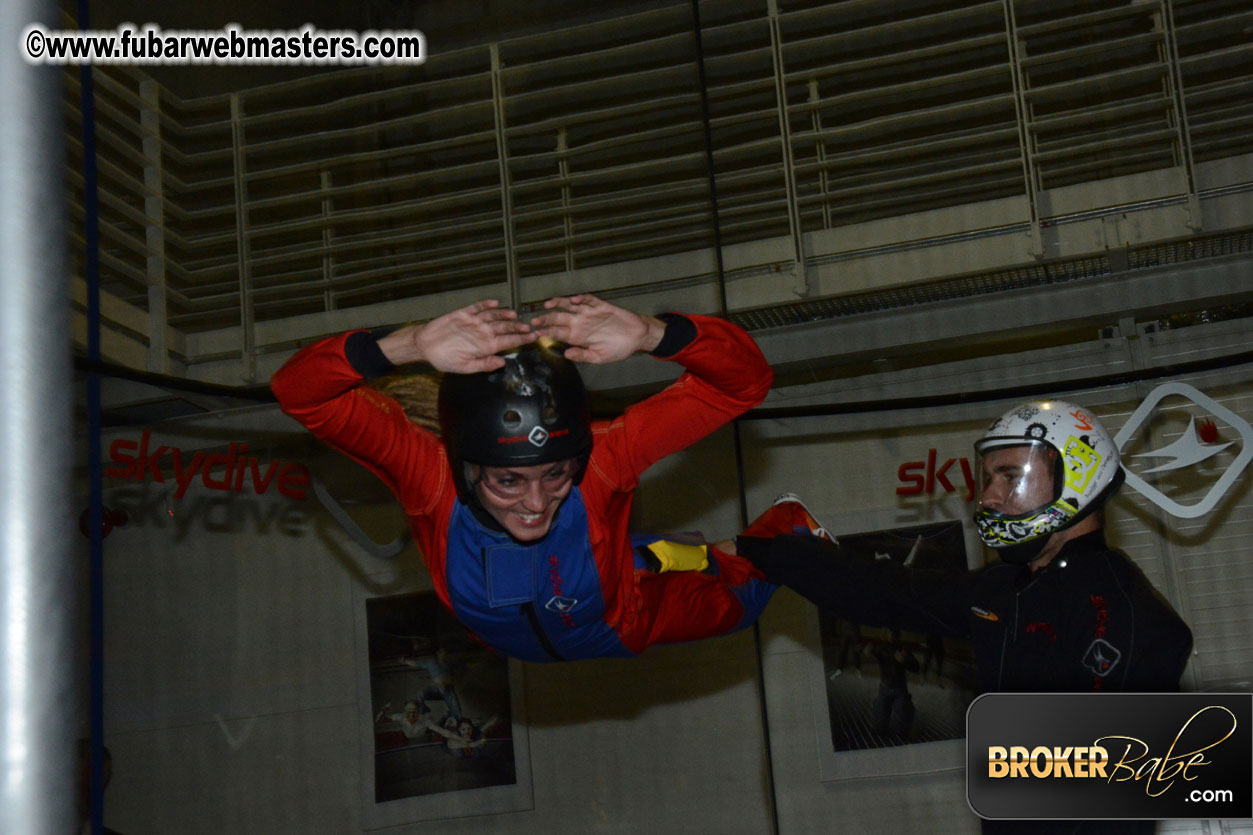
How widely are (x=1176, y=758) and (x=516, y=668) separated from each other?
2989 mm

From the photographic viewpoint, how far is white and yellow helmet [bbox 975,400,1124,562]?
2713 millimetres

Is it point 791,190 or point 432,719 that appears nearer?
point 791,190

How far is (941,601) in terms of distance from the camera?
2797mm

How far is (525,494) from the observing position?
8.70 feet

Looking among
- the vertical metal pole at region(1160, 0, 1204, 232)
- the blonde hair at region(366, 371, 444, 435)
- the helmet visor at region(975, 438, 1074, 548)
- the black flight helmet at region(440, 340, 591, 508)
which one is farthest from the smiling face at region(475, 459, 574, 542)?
the vertical metal pole at region(1160, 0, 1204, 232)

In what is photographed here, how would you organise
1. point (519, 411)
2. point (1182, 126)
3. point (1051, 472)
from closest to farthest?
point (519, 411), point (1051, 472), point (1182, 126)

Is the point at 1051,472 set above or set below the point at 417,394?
below

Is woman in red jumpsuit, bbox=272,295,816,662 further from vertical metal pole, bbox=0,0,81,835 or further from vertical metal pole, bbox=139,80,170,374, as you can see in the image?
vertical metal pole, bbox=139,80,170,374

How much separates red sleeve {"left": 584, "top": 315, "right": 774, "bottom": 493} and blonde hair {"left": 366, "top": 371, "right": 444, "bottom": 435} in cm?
69

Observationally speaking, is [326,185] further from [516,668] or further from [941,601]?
[941,601]

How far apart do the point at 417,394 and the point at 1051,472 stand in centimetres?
179

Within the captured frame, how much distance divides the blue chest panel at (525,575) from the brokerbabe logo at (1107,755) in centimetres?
100

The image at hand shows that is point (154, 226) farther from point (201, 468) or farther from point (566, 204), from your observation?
point (566, 204)

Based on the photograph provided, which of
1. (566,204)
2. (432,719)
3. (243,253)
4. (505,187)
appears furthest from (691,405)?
(432,719)
